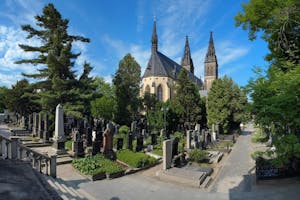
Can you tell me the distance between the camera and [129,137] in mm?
17500

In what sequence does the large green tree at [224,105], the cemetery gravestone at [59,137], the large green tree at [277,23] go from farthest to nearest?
the large green tree at [224,105] → the cemetery gravestone at [59,137] → the large green tree at [277,23]

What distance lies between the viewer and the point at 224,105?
33562 millimetres

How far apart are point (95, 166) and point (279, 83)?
9535 mm

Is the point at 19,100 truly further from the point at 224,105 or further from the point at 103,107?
the point at 224,105

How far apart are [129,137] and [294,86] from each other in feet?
43.5

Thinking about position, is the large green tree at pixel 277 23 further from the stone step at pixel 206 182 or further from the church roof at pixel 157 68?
the church roof at pixel 157 68

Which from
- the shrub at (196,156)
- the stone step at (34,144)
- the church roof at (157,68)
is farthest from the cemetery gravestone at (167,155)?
the church roof at (157,68)

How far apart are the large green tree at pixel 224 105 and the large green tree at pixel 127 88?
12.5m

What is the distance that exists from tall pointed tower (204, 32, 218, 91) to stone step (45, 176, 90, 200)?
3115 inches

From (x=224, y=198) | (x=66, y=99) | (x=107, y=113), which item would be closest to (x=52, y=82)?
(x=66, y=99)

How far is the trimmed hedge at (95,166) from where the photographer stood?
11102 mm

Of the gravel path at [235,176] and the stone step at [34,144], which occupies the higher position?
the stone step at [34,144]

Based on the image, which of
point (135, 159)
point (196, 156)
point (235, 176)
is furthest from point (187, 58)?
point (235, 176)

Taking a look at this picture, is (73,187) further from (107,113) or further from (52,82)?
(107,113)
